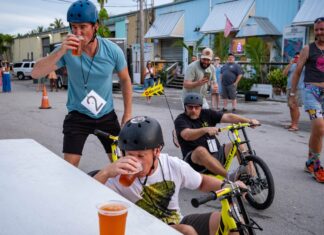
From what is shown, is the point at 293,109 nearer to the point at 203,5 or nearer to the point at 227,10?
the point at 227,10

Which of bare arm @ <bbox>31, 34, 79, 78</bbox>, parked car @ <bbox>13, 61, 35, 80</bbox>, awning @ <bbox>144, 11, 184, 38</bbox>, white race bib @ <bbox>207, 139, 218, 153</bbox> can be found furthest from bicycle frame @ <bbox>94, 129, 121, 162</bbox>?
parked car @ <bbox>13, 61, 35, 80</bbox>

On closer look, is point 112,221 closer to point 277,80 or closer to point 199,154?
point 199,154

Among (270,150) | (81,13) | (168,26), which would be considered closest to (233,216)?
(81,13)

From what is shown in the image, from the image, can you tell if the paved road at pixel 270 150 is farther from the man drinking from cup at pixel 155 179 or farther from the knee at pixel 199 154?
the man drinking from cup at pixel 155 179

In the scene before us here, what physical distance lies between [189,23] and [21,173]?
2591 centimetres

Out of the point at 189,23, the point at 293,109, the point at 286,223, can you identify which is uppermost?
the point at 189,23

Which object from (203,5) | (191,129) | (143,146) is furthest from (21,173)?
(203,5)

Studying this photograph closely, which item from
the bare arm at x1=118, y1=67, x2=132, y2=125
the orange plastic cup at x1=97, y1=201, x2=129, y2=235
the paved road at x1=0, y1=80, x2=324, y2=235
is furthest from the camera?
the paved road at x1=0, y1=80, x2=324, y2=235

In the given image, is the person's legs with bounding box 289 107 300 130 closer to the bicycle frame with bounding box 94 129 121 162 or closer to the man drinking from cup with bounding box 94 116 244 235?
the bicycle frame with bounding box 94 129 121 162

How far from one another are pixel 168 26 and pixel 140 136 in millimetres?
26758

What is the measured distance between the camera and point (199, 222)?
7.44 feet

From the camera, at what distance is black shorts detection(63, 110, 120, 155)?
10.7ft

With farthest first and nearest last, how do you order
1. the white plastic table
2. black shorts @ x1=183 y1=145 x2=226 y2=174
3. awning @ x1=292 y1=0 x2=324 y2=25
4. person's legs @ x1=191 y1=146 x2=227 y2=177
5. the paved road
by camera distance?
awning @ x1=292 y1=0 x2=324 y2=25 → black shorts @ x1=183 y1=145 x2=226 y2=174 → person's legs @ x1=191 y1=146 x2=227 y2=177 → the paved road → the white plastic table

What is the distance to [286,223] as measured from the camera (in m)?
3.78
